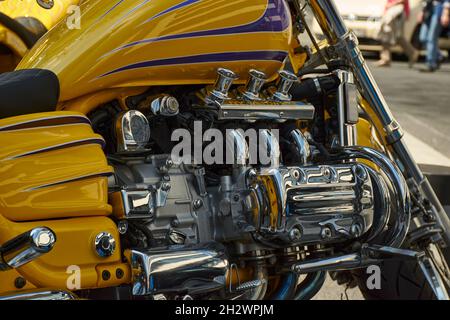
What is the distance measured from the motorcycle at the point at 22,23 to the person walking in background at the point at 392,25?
10374mm

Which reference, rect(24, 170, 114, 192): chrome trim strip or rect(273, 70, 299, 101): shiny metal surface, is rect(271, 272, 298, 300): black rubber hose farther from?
A: rect(24, 170, 114, 192): chrome trim strip

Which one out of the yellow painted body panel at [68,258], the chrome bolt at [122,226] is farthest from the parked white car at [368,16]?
the yellow painted body panel at [68,258]

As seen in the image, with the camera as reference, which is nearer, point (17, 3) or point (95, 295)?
point (95, 295)

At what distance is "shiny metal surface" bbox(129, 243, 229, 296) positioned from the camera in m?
2.60

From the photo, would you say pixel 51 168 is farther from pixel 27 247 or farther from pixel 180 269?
pixel 180 269

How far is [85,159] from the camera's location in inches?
101

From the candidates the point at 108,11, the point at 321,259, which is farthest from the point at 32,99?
the point at 321,259

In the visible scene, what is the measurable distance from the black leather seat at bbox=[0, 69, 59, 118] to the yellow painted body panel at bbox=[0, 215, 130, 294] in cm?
32

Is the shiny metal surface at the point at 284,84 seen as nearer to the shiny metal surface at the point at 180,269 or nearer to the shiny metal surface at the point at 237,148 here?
the shiny metal surface at the point at 237,148

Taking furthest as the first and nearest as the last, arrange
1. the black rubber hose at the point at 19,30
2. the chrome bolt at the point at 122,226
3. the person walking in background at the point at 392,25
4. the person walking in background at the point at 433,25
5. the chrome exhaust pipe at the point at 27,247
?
the person walking in background at the point at 433,25, the person walking in background at the point at 392,25, the black rubber hose at the point at 19,30, the chrome bolt at the point at 122,226, the chrome exhaust pipe at the point at 27,247

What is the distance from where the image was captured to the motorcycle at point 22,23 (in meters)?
3.55

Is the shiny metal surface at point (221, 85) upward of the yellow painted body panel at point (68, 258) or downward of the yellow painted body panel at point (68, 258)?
upward

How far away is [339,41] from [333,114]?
0.88ft
